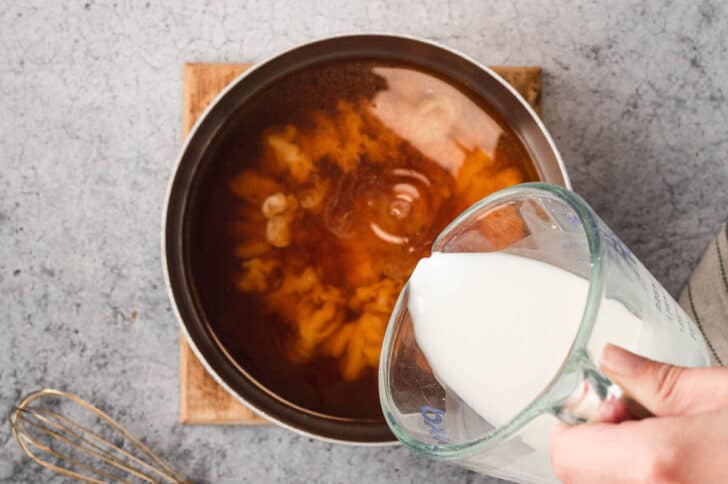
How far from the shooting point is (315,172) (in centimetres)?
54

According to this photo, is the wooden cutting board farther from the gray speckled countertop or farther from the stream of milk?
the stream of milk

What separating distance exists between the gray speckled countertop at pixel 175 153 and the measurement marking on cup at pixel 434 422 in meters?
0.27

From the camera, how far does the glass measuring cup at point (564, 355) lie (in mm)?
281

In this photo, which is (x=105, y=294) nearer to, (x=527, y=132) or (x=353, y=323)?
(x=353, y=323)

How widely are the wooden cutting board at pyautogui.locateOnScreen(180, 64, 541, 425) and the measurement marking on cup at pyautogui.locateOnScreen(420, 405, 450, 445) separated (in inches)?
9.6

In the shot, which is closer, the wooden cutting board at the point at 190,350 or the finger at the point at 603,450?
the finger at the point at 603,450

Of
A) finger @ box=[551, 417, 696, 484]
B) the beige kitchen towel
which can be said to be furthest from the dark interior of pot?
finger @ box=[551, 417, 696, 484]

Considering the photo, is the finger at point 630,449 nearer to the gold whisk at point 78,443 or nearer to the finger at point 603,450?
the finger at point 603,450

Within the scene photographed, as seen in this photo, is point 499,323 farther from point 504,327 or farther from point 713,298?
point 713,298

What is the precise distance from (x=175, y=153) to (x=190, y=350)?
0.58ft

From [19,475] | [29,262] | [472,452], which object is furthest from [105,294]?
[472,452]

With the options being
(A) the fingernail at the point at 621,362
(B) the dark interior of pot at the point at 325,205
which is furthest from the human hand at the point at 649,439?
(B) the dark interior of pot at the point at 325,205

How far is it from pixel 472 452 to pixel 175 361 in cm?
39

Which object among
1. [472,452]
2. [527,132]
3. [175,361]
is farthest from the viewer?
[175,361]
